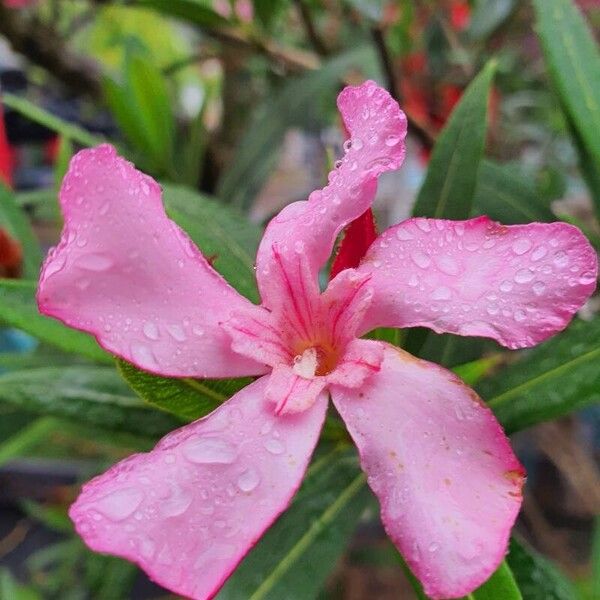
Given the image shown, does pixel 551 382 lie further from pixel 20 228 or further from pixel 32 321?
pixel 20 228

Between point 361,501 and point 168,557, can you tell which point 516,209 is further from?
point 168,557

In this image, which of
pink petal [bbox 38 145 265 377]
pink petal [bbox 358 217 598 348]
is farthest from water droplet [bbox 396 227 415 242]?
pink petal [bbox 38 145 265 377]

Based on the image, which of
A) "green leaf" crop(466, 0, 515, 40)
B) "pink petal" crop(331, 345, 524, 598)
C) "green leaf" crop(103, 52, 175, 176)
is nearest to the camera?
"pink petal" crop(331, 345, 524, 598)

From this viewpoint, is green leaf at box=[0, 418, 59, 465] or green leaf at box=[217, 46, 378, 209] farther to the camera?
green leaf at box=[217, 46, 378, 209]

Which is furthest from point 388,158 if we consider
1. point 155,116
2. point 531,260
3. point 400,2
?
point 400,2

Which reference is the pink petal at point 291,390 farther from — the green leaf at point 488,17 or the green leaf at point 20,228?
the green leaf at point 488,17

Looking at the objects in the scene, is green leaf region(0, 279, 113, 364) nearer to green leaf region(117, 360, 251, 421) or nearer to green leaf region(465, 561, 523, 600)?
green leaf region(117, 360, 251, 421)
